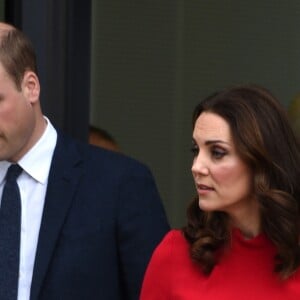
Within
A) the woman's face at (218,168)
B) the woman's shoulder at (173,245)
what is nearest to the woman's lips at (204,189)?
the woman's face at (218,168)

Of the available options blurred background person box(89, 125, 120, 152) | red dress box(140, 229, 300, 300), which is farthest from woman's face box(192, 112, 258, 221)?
blurred background person box(89, 125, 120, 152)

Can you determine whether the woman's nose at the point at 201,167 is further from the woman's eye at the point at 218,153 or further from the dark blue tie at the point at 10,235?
the dark blue tie at the point at 10,235

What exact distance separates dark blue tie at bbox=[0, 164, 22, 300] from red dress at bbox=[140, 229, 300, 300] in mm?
439

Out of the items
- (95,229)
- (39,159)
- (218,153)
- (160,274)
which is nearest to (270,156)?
(218,153)

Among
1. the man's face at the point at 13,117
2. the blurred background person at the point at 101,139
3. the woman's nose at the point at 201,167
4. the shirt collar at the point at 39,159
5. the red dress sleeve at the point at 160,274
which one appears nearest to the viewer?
the woman's nose at the point at 201,167

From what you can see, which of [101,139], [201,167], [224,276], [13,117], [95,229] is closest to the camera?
[201,167]

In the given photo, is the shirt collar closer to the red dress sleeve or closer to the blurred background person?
the red dress sleeve

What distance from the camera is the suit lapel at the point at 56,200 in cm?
355

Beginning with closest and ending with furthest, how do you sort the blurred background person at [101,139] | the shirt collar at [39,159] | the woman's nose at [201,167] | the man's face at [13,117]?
the woman's nose at [201,167], the man's face at [13,117], the shirt collar at [39,159], the blurred background person at [101,139]

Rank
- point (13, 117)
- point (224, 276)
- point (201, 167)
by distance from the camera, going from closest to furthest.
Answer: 1. point (201, 167)
2. point (224, 276)
3. point (13, 117)

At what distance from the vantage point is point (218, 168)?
3080mm

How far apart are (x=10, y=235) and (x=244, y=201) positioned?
0.77 m

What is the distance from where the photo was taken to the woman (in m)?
3.09

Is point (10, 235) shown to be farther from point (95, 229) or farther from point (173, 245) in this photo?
point (173, 245)
